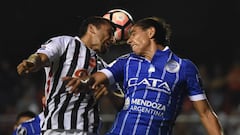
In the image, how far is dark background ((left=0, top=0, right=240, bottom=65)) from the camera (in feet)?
48.8

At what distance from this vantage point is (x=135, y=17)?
14.7 m

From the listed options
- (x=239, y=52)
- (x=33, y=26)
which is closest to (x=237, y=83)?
(x=239, y=52)

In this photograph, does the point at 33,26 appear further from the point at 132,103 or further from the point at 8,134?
the point at 132,103

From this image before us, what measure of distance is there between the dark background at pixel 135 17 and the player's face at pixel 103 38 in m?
6.94

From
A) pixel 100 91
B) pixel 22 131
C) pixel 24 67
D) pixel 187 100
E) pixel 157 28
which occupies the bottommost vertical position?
pixel 187 100

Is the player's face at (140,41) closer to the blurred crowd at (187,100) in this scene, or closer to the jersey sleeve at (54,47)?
the jersey sleeve at (54,47)

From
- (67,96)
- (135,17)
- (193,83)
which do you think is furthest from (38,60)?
(135,17)

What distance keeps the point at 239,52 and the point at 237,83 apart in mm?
1501

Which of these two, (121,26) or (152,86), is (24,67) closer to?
(152,86)

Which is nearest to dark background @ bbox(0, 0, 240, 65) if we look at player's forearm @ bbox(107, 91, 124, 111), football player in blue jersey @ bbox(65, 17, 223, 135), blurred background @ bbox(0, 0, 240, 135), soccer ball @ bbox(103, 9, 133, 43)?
blurred background @ bbox(0, 0, 240, 135)

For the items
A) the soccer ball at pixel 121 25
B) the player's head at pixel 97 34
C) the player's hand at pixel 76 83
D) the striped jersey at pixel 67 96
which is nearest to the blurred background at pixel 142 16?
the soccer ball at pixel 121 25

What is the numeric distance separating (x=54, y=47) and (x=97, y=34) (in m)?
0.57

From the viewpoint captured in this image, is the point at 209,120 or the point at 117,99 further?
the point at 117,99

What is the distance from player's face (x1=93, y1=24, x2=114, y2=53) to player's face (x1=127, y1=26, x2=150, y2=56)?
0.62m
